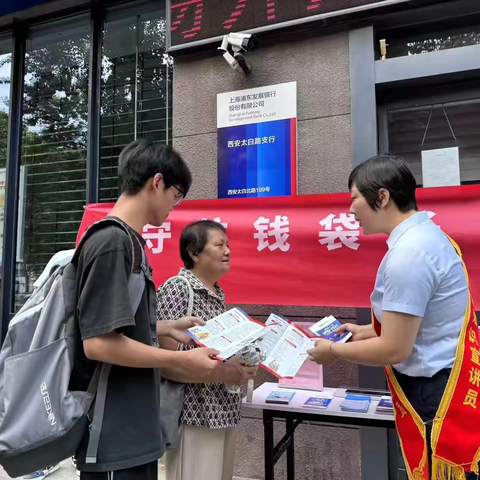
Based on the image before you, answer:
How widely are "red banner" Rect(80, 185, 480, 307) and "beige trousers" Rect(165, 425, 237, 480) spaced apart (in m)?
1.19

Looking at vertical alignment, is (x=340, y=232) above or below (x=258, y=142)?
below

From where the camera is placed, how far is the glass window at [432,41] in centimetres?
321

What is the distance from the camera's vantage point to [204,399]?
1934 millimetres

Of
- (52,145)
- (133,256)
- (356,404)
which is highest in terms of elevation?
(52,145)

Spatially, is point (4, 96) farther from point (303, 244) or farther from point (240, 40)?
point (303, 244)

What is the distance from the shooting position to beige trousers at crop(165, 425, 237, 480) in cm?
189

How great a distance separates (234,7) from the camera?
3.53 m

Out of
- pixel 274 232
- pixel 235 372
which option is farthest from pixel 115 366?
pixel 274 232

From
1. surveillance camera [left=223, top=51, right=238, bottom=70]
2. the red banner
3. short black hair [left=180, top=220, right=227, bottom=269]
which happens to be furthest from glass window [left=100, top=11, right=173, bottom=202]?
short black hair [left=180, top=220, right=227, bottom=269]

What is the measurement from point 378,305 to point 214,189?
2.20 meters

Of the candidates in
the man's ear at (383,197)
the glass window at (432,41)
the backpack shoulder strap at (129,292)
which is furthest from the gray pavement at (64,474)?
the glass window at (432,41)

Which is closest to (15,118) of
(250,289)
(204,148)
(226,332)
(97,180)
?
(97,180)

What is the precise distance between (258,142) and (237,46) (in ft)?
2.40

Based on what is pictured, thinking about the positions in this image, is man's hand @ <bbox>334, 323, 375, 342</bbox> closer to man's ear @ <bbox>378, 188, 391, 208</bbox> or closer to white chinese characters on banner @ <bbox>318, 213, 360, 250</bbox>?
man's ear @ <bbox>378, 188, 391, 208</bbox>
